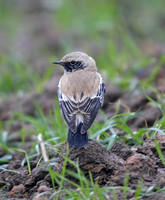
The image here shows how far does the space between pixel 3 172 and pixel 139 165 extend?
1782 millimetres

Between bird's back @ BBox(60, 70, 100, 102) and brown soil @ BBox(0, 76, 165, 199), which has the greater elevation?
bird's back @ BBox(60, 70, 100, 102)

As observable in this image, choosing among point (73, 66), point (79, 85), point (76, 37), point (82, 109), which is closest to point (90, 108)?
point (82, 109)

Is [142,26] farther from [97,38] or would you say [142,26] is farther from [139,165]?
[139,165]

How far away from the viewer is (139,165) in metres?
4.65

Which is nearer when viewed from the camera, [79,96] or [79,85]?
[79,96]

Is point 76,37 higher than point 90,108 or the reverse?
higher

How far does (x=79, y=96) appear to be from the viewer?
218 inches

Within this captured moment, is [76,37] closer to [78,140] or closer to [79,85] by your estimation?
[79,85]

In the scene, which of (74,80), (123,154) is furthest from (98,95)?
(123,154)

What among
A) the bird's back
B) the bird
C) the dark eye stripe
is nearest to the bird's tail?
the bird

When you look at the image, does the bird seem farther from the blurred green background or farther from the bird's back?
the blurred green background

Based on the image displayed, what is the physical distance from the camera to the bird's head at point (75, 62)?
630cm

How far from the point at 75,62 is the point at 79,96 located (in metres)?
0.93

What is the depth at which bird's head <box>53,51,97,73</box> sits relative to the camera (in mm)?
6301
